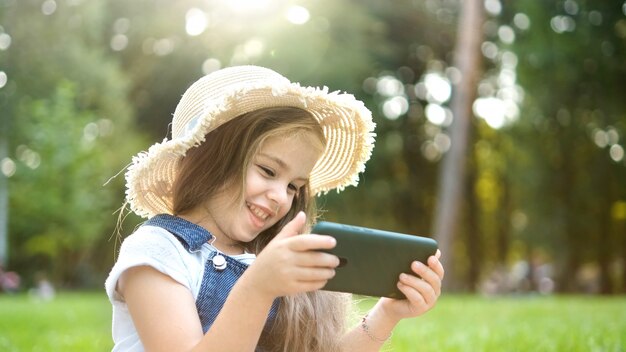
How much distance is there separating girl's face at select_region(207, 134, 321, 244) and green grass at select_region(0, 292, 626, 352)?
118 centimetres

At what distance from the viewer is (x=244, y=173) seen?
2.36m

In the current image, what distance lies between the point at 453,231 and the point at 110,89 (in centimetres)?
1094

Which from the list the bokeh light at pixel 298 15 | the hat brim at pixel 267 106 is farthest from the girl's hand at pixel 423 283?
the bokeh light at pixel 298 15

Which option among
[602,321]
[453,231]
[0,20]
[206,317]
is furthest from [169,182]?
[0,20]

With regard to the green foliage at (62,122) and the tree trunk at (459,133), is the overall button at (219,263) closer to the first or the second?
the tree trunk at (459,133)

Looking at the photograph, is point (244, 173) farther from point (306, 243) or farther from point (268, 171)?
point (306, 243)

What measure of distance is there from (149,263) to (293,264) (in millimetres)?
456

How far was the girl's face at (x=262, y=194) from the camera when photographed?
2340 mm

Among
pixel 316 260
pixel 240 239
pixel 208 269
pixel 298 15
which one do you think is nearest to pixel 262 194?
pixel 240 239

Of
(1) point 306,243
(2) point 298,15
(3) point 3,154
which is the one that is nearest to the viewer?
(1) point 306,243

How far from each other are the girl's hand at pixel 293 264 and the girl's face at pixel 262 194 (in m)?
0.43

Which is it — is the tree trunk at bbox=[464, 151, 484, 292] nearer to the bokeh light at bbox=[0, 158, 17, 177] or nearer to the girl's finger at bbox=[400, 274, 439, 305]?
the bokeh light at bbox=[0, 158, 17, 177]

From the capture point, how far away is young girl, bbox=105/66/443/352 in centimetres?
194

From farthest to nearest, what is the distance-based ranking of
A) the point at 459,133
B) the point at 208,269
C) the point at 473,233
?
the point at 473,233 → the point at 459,133 → the point at 208,269
